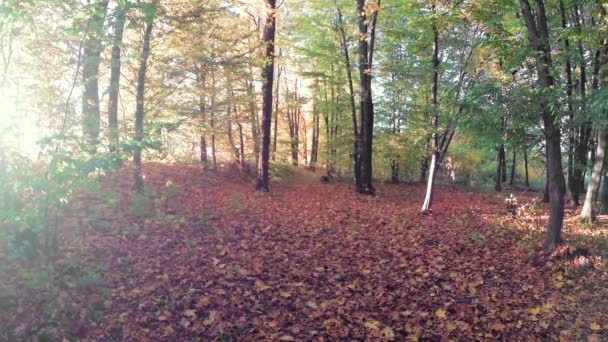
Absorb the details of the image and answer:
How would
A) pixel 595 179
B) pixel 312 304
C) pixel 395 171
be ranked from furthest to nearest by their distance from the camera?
pixel 395 171, pixel 595 179, pixel 312 304

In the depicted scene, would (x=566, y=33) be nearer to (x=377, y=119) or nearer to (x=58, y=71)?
(x=58, y=71)

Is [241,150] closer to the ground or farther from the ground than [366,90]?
closer to the ground

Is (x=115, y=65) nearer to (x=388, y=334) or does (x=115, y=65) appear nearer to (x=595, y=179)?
(x=388, y=334)

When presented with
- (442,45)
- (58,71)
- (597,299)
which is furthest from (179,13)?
(597,299)

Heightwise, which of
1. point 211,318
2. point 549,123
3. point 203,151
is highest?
point 549,123

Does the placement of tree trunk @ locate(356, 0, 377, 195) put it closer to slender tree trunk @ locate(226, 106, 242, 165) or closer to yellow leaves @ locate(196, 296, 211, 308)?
slender tree trunk @ locate(226, 106, 242, 165)

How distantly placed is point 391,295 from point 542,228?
5884 millimetres

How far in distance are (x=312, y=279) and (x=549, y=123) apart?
512cm

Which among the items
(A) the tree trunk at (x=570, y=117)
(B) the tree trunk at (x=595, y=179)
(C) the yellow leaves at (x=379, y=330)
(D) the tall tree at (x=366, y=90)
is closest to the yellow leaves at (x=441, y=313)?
(C) the yellow leaves at (x=379, y=330)

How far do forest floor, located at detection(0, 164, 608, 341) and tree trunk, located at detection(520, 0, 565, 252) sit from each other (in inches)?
20.7

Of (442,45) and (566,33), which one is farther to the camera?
(442,45)

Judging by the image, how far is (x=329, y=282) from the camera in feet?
18.2

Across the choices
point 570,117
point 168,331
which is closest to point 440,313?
point 168,331

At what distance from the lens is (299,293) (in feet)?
16.8
